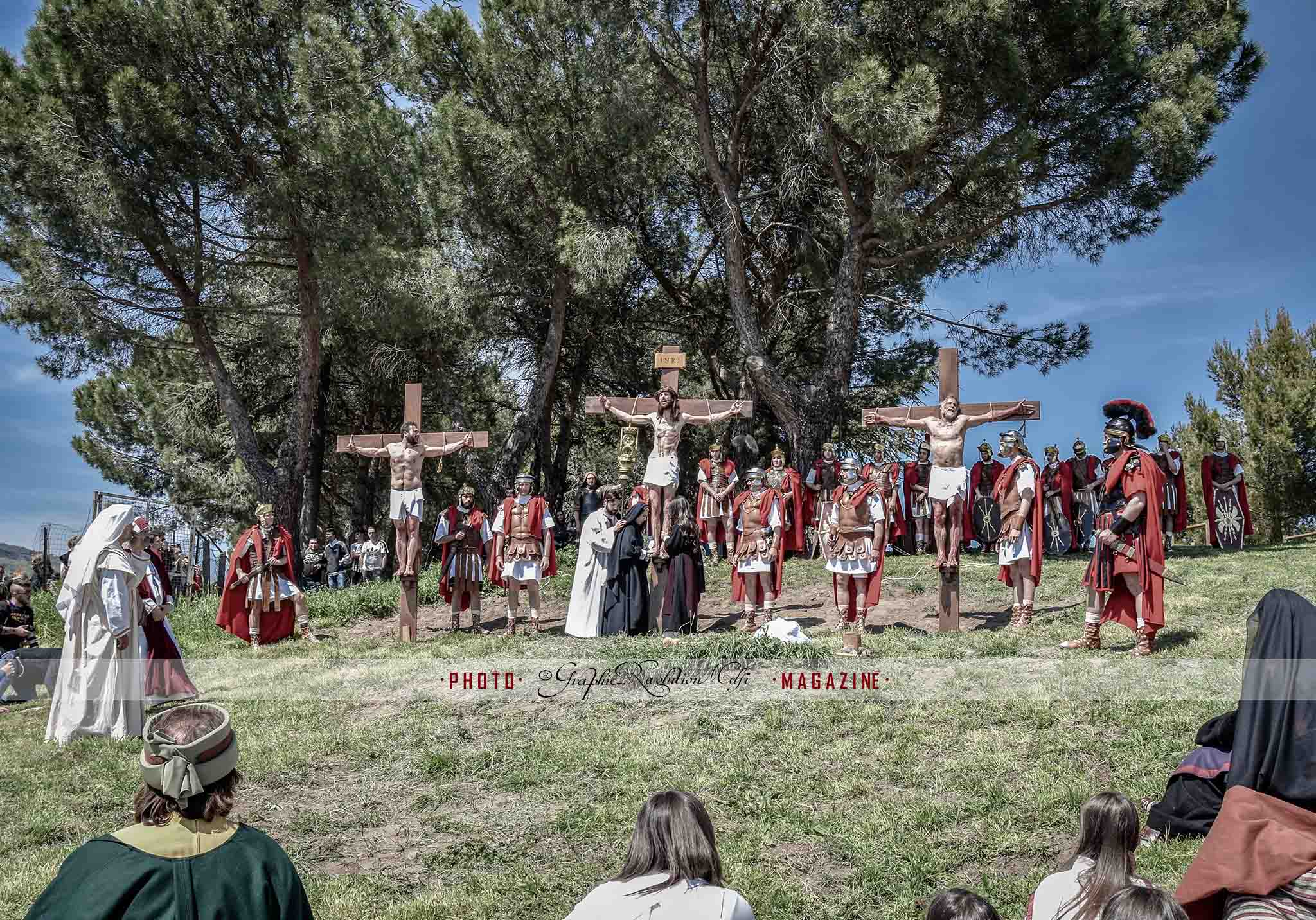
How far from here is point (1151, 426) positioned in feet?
30.6

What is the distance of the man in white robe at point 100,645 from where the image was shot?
754cm

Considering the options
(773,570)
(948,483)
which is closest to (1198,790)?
(948,483)

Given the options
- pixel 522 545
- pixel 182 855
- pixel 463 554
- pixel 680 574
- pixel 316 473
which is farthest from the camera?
pixel 316 473

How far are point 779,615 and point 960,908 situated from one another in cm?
839

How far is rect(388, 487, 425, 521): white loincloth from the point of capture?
1141 cm

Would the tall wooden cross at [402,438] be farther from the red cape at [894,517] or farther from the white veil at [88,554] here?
the red cape at [894,517]

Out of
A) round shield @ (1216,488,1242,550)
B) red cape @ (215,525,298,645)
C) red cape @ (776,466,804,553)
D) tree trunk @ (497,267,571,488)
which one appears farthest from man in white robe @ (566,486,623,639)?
round shield @ (1216,488,1242,550)

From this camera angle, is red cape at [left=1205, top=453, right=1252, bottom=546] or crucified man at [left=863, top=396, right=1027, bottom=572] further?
red cape at [left=1205, top=453, right=1252, bottom=546]

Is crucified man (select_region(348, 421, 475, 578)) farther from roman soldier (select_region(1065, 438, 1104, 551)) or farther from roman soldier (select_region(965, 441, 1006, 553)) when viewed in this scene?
roman soldier (select_region(1065, 438, 1104, 551))

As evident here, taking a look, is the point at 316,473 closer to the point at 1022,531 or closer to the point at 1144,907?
the point at 1022,531

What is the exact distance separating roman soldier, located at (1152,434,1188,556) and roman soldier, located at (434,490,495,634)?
354 inches

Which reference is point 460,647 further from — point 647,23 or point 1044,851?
point 647,23

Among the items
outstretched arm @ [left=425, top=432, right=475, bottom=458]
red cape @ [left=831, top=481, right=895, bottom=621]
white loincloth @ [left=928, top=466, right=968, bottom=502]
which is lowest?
red cape @ [left=831, top=481, right=895, bottom=621]

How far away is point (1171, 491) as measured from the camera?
1475 centimetres
